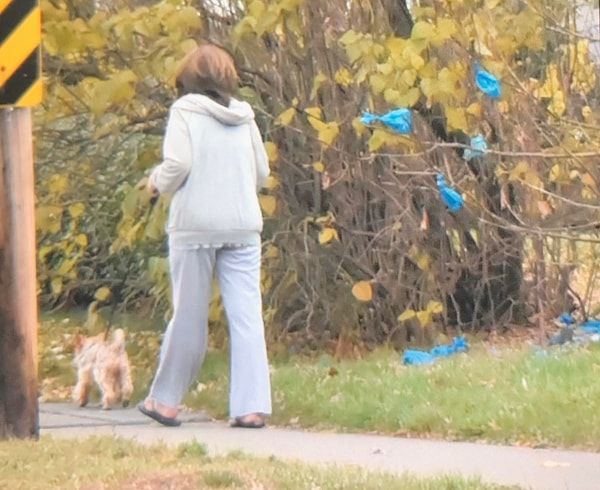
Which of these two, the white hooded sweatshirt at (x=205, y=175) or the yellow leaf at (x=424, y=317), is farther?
the yellow leaf at (x=424, y=317)

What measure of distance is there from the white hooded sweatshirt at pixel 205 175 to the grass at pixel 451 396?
1191mm

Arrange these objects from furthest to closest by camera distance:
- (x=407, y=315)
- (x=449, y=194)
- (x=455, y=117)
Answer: (x=407, y=315)
(x=449, y=194)
(x=455, y=117)

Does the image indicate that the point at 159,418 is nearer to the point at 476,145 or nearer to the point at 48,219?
the point at 48,219

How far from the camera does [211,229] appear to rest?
25.4 ft

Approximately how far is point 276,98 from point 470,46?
1538 millimetres

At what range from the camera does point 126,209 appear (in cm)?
940

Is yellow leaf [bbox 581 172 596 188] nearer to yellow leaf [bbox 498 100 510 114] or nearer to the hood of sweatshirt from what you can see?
yellow leaf [bbox 498 100 510 114]

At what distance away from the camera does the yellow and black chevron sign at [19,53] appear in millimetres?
6895

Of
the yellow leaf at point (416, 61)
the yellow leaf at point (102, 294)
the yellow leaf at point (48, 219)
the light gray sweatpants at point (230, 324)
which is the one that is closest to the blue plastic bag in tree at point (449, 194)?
the yellow leaf at point (416, 61)

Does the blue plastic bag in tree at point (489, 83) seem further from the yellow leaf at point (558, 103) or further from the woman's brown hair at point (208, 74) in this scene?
the woman's brown hair at point (208, 74)

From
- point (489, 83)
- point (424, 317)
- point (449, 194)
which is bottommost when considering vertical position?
point (424, 317)

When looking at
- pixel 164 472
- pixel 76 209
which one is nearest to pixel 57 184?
pixel 76 209

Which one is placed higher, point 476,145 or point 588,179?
point 476,145

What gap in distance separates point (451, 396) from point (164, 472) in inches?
Answer: 96.7
